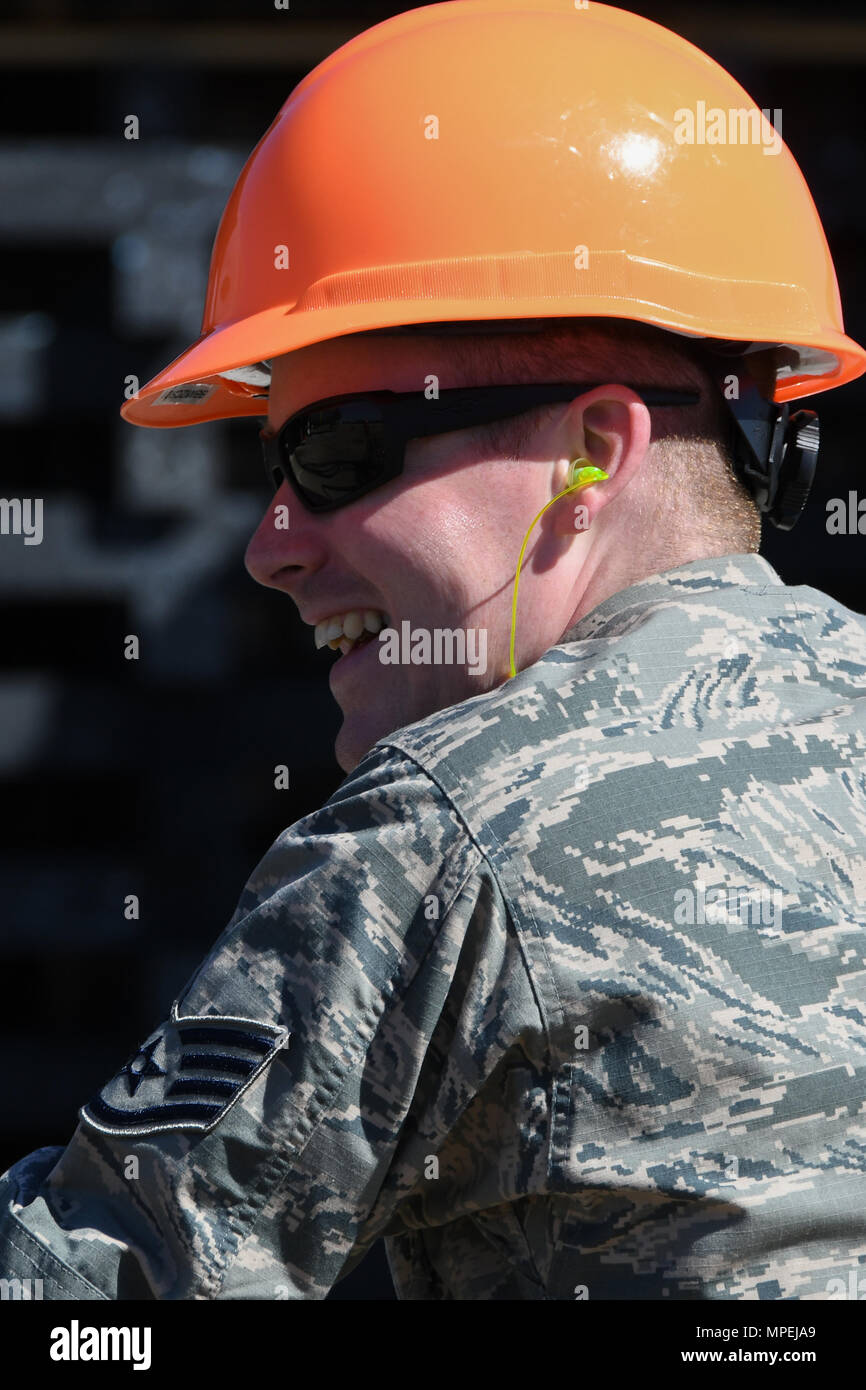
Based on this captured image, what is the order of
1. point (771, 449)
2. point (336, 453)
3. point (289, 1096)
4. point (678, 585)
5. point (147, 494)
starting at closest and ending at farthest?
point (289, 1096)
point (678, 585)
point (336, 453)
point (771, 449)
point (147, 494)

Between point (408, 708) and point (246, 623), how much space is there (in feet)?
10.0

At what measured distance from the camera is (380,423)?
1634mm

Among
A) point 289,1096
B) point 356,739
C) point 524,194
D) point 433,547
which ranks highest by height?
point 524,194

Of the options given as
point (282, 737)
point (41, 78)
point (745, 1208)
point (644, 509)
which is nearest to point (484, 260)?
point (644, 509)

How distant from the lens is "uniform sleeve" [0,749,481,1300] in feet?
4.13

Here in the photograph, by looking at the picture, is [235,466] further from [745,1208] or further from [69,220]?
[745,1208]

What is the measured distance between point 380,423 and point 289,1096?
2.46 feet

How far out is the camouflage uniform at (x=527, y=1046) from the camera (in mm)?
1259

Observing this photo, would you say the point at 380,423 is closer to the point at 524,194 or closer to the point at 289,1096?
the point at 524,194

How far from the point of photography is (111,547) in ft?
14.9
